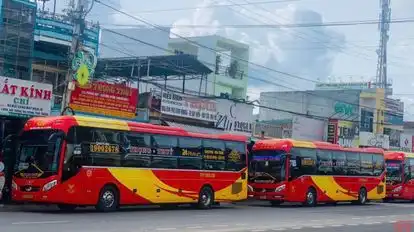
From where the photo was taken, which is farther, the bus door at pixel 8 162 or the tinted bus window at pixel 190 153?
the tinted bus window at pixel 190 153

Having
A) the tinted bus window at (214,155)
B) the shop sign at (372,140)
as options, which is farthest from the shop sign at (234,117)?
the shop sign at (372,140)

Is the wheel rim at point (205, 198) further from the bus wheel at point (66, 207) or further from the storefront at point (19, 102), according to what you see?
the storefront at point (19, 102)

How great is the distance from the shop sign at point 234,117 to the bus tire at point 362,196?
24.1 feet

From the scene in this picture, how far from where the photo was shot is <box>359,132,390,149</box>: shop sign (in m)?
51.8

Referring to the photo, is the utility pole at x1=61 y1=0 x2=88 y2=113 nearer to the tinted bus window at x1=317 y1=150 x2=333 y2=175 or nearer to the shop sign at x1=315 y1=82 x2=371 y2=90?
the tinted bus window at x1=317 y1=150 x2=333 y2=175

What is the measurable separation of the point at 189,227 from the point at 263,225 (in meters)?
2.54

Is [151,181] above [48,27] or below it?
below

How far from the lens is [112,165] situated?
1992 centimetres

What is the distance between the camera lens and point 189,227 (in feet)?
49.9

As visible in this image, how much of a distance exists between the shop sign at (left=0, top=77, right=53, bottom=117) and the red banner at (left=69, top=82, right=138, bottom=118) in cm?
161

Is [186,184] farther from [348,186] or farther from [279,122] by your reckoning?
[279,122]

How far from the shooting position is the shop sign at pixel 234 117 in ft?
112

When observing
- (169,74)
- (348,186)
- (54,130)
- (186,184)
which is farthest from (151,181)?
(169,74)

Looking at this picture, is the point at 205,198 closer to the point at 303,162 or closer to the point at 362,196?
the point at 303,162
